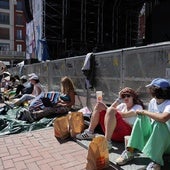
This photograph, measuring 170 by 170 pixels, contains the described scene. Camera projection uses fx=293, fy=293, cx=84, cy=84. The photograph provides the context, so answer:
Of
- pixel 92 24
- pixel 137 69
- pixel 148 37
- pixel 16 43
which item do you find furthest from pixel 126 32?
pixel 16 43

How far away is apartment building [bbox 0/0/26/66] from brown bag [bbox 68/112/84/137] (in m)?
47.1

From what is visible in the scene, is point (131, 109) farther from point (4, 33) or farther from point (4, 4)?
point (4, 4)

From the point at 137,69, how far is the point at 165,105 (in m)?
1.62

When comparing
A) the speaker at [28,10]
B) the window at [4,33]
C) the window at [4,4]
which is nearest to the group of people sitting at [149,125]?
the speaker at [28,10]

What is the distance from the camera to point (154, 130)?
326 cm

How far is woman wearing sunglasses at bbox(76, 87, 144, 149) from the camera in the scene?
400 cm

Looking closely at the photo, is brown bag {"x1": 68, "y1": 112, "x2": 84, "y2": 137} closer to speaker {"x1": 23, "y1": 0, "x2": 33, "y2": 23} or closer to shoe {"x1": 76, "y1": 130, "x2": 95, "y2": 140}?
shoe {"x1": 76, "y1": 130, "x2": 95, "y2": 140}

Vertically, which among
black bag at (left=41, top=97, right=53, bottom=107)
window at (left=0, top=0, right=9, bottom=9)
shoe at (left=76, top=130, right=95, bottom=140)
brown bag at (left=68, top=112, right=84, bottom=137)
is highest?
window at (left=0, top=0, right=9, bottom=9)

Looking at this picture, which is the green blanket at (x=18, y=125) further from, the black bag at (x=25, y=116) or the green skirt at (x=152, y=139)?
the green skirt at (x=152, y=139)

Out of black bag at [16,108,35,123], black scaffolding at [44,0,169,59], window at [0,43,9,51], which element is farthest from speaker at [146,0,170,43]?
window at [0,43,9,51]

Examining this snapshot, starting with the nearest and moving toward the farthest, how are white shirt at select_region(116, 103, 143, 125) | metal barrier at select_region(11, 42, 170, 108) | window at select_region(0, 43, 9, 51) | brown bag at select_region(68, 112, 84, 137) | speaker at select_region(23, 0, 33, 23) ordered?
white shirt at select_region(116, 103, 143, 125) → metal barrier at select_region(11, 42, 170, 108) → brown bag at select_region(68, 112, 84, 137) → speaker at select_region(23, 0, 33, 23) → window at select_region(0, 43, 9, 51)

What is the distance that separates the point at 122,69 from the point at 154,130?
2263 mm

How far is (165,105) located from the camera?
3.40 m

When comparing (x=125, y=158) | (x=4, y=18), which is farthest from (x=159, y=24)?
(x=4, y=18)
